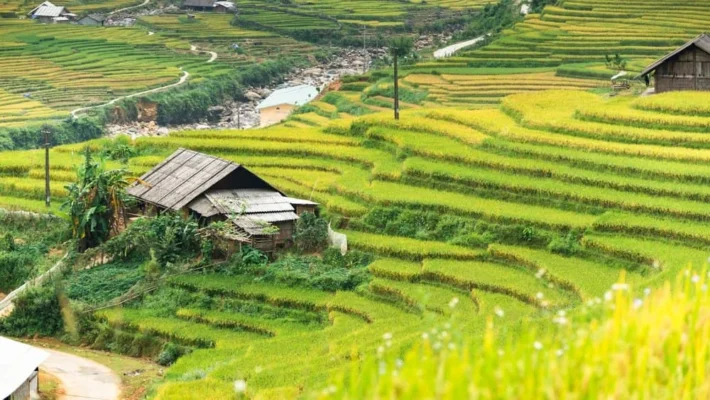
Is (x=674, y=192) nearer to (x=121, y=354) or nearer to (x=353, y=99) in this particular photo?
(x=121, y=354)

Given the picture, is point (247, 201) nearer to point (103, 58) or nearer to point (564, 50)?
point (564, 50)

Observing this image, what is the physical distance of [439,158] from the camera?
2095cm

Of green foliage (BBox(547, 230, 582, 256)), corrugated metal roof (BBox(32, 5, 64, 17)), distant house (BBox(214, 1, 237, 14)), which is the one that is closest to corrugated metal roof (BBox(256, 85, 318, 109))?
distant house (BBox(214, 1, 237, 14))

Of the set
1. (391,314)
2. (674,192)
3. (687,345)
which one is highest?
(687,345)

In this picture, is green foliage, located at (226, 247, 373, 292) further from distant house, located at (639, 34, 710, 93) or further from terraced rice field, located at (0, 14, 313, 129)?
terraced rice field, located at (0, 14, 313, 129)

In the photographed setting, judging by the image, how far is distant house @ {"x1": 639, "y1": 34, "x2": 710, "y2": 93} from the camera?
77.6 feet

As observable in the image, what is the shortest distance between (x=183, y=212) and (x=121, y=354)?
3.16m

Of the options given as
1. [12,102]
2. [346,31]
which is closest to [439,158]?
[12,102]

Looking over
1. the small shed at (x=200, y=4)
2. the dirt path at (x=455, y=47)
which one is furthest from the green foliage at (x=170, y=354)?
the small shed at (x=200, y=4)

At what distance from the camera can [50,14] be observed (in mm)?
63656

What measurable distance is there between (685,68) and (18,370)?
15.4m

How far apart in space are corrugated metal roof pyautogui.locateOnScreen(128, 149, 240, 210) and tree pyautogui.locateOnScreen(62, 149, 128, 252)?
1.89ft

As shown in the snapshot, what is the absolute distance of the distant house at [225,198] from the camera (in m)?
18.7

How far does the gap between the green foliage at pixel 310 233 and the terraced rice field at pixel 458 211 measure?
0.50m
